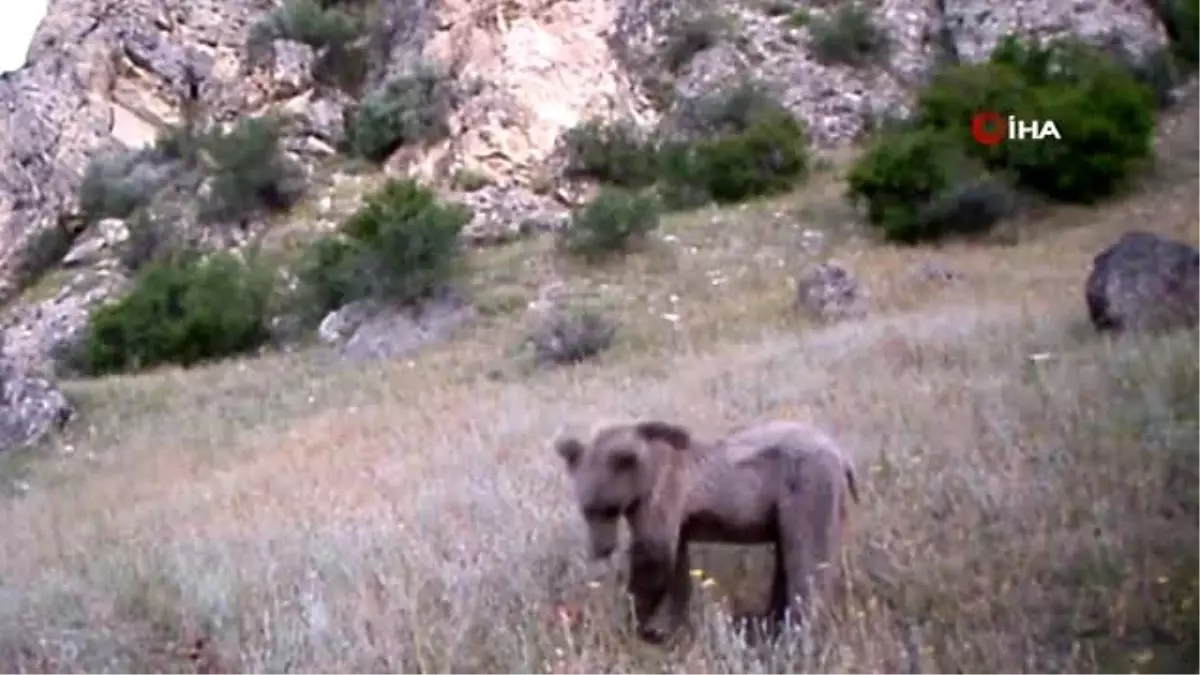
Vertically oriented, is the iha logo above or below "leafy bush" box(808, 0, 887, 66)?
below

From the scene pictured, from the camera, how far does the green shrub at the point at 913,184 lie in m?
20.4

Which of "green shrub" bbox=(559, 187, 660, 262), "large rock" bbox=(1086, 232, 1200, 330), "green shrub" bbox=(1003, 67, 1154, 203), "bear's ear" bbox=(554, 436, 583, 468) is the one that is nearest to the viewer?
"bear's ear" bbox=(554, 436, 583, 468)

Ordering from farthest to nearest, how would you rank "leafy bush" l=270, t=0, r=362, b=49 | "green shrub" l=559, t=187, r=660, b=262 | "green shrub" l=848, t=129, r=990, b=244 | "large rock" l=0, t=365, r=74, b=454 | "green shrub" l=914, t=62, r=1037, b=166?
"leafy bush" l=270, t=0, r=362, b=49 → "green shrub" l=914, t=62, r=1037, b=166 → "green shrub" l=559, t=187, r=660, b=262 → "green shrub" l=848, t=129, r=990, b=244 → "large rock" l=0, t=365, r=74, b=454

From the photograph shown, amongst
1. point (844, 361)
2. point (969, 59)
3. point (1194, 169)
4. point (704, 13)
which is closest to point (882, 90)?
point (969, 59)

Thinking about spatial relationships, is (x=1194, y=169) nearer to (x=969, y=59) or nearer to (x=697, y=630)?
(x=969, y=59)

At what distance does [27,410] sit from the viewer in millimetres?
15922

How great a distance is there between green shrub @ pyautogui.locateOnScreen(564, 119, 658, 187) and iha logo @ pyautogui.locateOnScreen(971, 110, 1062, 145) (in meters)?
6.26

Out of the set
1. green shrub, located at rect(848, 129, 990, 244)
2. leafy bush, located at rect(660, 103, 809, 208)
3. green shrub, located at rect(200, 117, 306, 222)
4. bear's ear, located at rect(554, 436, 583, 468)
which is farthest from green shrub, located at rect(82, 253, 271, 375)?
bear's ear, located at rect(554, 436, 583, 468)

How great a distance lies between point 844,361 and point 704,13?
21.4m

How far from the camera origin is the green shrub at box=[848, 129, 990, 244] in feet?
66.8

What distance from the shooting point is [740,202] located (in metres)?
24.5

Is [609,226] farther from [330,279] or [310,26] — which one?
[310,26]

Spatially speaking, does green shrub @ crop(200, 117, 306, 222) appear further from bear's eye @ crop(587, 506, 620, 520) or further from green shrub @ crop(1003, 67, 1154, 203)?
bear's eye @ crop(587, 506, 620, 520)

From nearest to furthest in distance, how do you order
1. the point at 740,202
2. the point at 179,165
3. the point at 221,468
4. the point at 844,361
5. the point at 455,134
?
1. the point at 844,361
2. the point at 221,468
3. the point at 740,202
4. the point at 455,134
5. the point at 179,165
